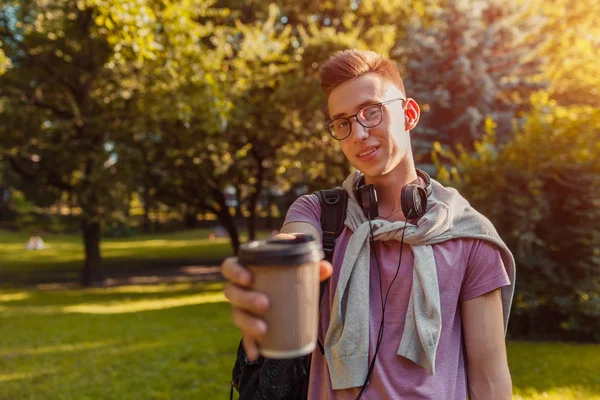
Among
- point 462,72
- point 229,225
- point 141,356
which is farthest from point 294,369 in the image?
point 229,225

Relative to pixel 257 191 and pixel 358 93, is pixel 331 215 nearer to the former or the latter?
pixel 358 93

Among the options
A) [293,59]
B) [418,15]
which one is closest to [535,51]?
[418,15]

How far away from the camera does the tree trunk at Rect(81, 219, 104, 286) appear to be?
1636cm

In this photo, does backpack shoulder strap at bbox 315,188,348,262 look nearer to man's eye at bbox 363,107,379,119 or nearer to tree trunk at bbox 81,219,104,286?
man's eye at bbox 363,107,379,119

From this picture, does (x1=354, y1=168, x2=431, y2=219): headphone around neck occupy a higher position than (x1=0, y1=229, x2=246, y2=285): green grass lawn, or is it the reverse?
(x1=354, y1=168, x2=431, y2=219): headphone around neck

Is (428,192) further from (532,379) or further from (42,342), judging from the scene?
(42,342)

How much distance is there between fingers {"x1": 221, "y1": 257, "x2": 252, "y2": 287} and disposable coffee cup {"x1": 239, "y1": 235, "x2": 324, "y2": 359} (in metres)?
0.01

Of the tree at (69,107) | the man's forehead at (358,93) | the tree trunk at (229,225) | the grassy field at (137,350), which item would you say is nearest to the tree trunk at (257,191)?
the tree trunk at (229,225)

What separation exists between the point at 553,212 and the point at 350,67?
692cm

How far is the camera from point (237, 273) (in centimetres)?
125

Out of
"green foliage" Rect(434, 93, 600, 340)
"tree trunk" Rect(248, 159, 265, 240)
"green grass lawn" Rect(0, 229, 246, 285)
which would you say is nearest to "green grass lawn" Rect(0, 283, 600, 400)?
"green foliage" Rect(434, 93, 600, 340)

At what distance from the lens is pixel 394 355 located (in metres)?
1.79

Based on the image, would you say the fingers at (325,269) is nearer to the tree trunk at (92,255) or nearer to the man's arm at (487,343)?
the man's arm at (487,343)

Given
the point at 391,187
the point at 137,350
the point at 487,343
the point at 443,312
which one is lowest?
the point at 137,350
